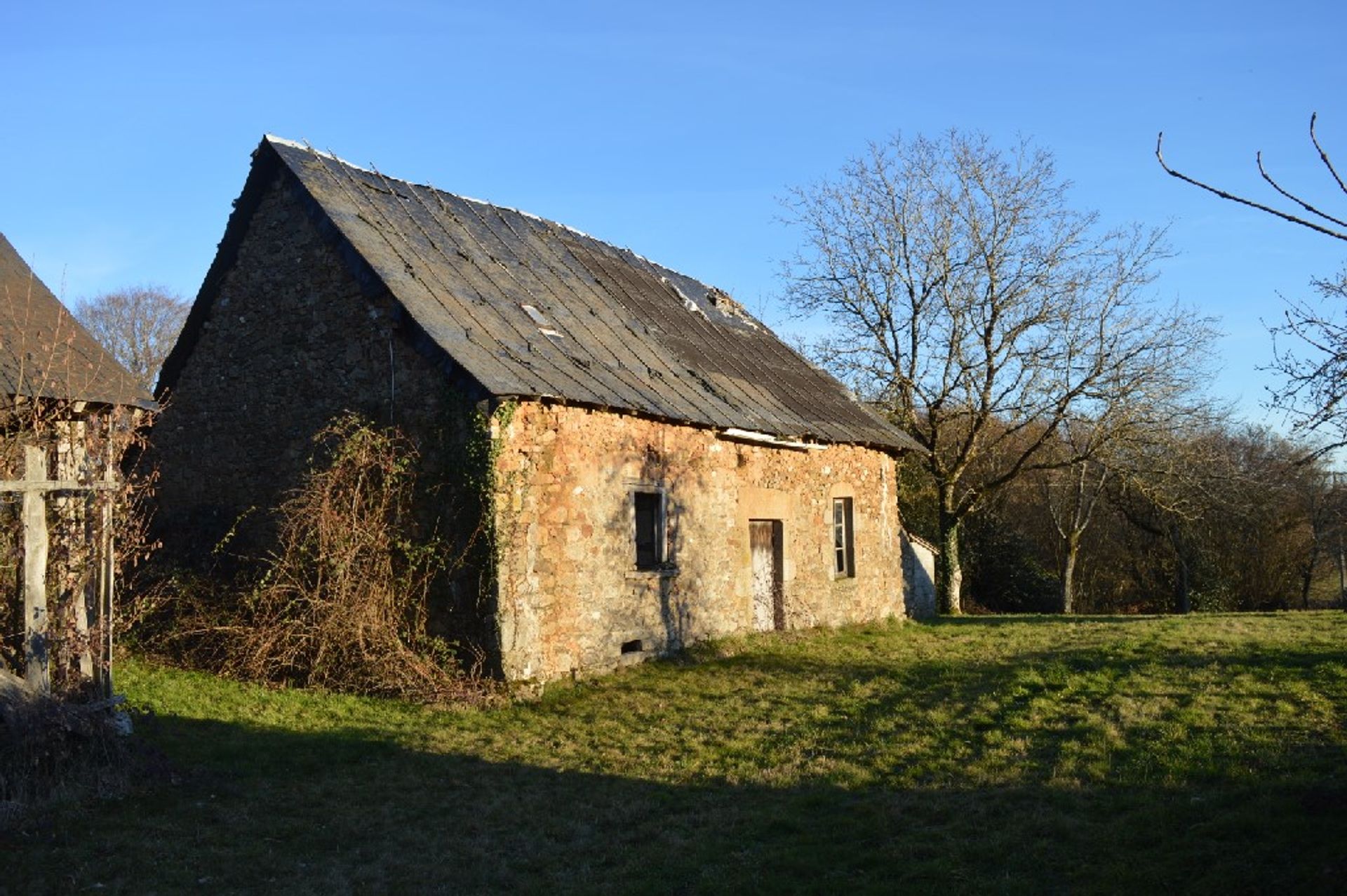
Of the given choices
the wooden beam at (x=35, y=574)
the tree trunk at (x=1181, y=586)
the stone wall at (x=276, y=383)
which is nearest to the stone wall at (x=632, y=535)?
the stone wall at (x=276, y=383)

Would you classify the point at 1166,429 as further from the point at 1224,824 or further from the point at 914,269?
the point at 1224,824

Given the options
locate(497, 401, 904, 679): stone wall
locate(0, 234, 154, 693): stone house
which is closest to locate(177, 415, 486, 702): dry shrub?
locate(497, 401, 904, 679): stone wall

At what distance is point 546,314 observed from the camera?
524 inches

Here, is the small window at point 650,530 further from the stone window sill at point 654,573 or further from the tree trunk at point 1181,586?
the tree trunk at point 1181,586

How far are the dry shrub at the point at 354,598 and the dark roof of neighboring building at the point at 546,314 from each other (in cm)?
157

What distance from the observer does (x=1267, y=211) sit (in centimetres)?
284

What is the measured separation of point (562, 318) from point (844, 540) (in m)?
6.34

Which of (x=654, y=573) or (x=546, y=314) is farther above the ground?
(x=546, y=314)

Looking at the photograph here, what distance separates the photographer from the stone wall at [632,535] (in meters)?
10.6

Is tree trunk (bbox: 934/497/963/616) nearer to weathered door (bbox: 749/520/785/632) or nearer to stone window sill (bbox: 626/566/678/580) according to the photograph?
weathered door (bbox: 749/520/785/632)

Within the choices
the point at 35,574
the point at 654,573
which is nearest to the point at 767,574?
the point at 654,573

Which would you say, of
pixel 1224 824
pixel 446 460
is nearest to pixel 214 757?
pixel 446 460

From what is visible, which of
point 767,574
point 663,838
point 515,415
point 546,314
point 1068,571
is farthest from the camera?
point 1068,571

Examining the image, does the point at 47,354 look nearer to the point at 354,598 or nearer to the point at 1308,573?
the point at 354,598
